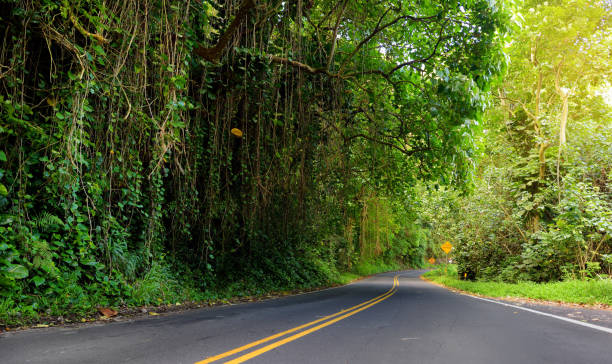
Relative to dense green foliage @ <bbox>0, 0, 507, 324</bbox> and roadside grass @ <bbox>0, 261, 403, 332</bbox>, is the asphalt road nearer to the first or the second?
roadside grass @ <bbox>0, 261, 403, 332</bbox>

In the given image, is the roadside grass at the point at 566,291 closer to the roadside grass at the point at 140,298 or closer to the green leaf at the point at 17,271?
the roadside grass at the point at 140,298

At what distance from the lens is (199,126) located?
28.0ft

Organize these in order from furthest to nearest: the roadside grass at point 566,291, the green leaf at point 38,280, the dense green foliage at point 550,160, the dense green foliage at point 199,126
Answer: the dense green foliage at point 550,160 < the roadside grass at point 566,291 < the dense green foliage at point 199,126 < the green leaf at point 38,280

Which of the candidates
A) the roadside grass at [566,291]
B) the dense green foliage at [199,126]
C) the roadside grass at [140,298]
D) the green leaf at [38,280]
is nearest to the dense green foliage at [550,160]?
the roadside grass at [566,291]

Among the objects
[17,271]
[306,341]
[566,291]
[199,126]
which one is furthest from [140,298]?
[566,291]

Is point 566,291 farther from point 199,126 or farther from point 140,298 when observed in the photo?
point 140,298

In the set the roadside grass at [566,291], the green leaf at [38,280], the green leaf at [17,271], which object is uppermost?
the green leaf at [17,271]

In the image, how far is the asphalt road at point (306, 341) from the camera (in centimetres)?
370

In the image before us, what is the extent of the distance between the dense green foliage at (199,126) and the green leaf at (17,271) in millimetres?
27

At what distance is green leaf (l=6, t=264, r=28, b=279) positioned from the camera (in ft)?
16.8

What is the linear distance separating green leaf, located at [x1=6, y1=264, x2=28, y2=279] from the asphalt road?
892 millimetres

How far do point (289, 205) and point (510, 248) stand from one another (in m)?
13.1

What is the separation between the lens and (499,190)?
721 inches

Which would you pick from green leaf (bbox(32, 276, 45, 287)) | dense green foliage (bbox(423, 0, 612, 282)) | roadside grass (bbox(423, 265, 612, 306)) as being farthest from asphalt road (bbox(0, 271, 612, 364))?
dense green foliage (bbox(423, 0, 612, 282))
